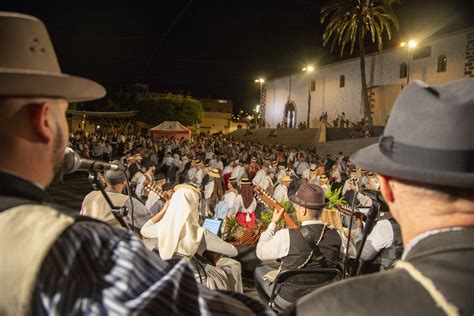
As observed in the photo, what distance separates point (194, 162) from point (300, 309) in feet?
44.7

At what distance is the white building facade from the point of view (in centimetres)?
2808

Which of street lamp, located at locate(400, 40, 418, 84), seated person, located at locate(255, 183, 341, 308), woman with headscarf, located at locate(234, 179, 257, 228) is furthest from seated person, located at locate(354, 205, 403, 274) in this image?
street lamp, located at locate(400, 40, 418, 84)

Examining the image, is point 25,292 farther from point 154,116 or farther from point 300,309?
point 154,116

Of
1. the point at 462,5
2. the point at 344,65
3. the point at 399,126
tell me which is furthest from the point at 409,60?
the point at 399,126

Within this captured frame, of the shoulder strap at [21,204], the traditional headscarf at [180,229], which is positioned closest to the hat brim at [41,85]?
the shoulder strap at [21,204]

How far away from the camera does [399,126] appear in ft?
4.69

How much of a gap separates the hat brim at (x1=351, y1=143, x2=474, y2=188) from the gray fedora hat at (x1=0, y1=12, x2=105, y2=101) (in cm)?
107

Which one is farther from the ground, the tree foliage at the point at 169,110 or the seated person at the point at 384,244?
the tree foliage at the point at 169,110

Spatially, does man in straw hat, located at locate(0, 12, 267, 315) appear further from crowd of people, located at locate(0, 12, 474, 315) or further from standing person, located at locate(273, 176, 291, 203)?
standing person, located at locate(273, 176, 291, 203)

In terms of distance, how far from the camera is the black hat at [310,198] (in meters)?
4.49

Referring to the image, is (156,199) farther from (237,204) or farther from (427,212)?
(427,212)

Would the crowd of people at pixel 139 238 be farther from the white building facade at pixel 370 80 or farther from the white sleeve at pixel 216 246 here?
the white building facade at pixel 370 80

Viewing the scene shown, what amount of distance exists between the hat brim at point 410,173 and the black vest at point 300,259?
284 centimetres

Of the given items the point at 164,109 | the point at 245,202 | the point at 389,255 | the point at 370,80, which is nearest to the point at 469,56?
the point at 370,80
